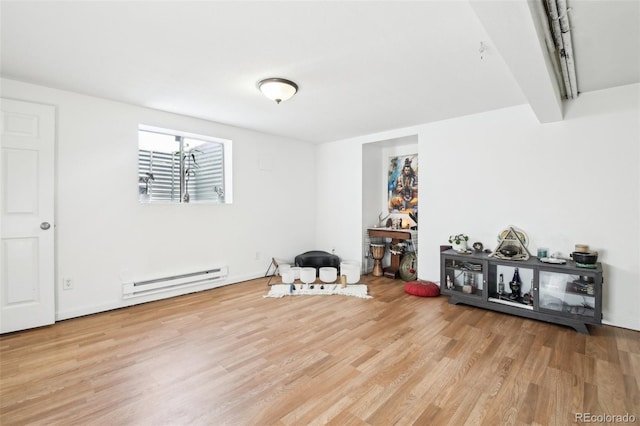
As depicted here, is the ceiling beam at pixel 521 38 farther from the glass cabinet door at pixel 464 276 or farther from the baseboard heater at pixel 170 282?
the baseboard heater at pixel 170 282

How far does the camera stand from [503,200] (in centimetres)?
363

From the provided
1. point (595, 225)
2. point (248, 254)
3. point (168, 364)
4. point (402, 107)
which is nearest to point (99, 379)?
point (168, 364)

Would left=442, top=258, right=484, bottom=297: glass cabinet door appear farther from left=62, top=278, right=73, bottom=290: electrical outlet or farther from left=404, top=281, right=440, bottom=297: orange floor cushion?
left=62, top=278, right=73, bottom=290: electrical outlet

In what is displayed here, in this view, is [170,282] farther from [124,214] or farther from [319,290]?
[319,290]

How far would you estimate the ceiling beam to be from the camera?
1414 mm

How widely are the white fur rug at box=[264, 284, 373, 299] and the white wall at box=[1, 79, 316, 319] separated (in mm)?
828

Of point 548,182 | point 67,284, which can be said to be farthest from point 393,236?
point 67,284

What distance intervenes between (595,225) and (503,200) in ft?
2.89

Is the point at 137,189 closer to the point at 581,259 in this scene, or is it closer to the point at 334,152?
the point at 334,152

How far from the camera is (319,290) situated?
4.07 m

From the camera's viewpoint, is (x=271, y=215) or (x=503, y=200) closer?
(x=503, y=200)

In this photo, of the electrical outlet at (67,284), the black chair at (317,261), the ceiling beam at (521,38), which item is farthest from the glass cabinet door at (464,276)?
the electrical outlet at (67,284)

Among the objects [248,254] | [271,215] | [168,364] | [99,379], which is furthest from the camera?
[271,215]

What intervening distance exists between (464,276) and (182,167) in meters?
4.06
